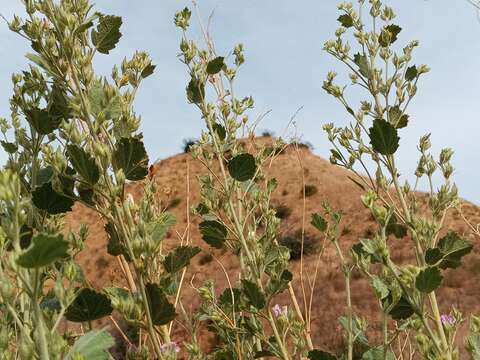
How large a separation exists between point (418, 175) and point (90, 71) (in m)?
1.79

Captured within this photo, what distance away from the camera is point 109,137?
1.39 m

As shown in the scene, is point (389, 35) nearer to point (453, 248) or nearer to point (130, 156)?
point (453, 248)

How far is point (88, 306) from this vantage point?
4.15ft

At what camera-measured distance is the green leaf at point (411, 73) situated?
107 inches

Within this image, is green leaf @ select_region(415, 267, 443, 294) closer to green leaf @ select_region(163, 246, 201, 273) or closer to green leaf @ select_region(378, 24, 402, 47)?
green leaf @ select_region(163, 246, 201, 273)

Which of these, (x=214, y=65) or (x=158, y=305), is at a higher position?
(x=214, y=65)

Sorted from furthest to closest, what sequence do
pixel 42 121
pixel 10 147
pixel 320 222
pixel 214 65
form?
pixel 320 222 < pixel 214 65 < pixel 10 147 < pixel 42 121

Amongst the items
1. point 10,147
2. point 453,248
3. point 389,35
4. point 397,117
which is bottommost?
point 453,248

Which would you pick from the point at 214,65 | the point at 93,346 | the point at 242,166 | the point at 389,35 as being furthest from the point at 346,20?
the point at 93,346

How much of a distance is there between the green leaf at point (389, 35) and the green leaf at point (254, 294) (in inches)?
70.0

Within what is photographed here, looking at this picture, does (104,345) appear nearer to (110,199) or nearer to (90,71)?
(110,199)

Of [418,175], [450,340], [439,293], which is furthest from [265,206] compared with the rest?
[439,293]

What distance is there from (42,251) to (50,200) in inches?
22.9

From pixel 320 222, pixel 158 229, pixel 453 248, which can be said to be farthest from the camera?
pixel 320 222
